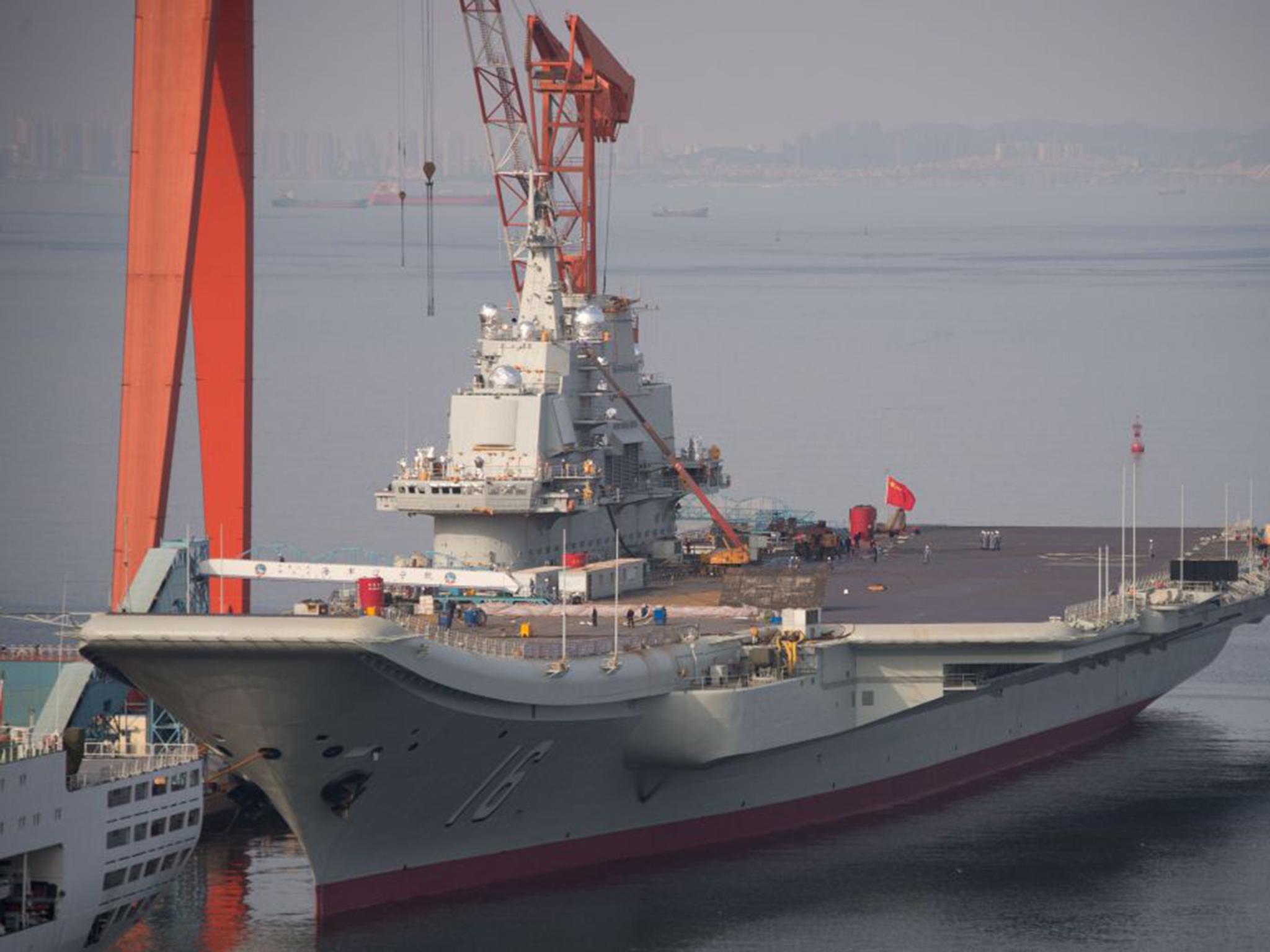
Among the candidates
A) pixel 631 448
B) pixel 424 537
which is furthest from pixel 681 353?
pixel 631 448

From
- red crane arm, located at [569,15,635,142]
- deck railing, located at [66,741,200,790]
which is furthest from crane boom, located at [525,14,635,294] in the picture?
deck railing, located at [66,741,200,790]

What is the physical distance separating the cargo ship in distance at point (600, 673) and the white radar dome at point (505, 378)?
45 mm

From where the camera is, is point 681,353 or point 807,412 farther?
point 681,353

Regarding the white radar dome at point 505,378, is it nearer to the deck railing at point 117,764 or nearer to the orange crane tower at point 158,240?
the orange crane tower at point 158,240

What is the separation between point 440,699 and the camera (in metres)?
41.4

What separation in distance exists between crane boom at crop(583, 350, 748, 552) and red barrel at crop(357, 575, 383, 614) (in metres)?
11.2

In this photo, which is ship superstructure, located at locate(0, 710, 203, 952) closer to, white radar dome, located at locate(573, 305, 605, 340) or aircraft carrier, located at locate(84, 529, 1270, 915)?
aircraft carrier, located at locate(84, 529, 1270, 915)

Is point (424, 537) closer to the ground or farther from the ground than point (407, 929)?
farther from the ground

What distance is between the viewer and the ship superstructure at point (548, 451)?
53.9 meters

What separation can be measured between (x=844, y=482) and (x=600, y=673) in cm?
5047

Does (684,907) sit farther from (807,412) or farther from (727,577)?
(807,412)

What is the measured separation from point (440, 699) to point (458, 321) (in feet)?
412

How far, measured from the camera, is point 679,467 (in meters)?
59.3

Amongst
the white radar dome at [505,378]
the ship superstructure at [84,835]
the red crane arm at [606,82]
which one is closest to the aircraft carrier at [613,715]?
the ship superstructure at [84,835]
